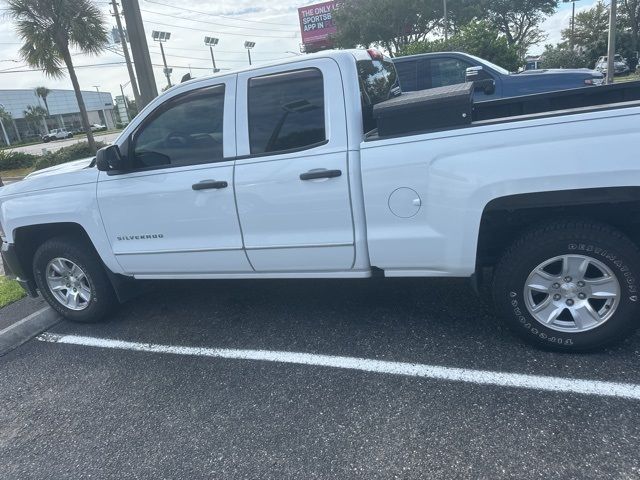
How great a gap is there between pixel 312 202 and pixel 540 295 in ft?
5.08

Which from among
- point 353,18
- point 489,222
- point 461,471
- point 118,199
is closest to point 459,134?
point 489,222

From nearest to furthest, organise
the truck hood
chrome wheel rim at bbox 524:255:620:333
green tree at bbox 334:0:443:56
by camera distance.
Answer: chrome wheel rim at bbox 524:255:620:333 < the truck hood < green tree at bbox 334:0:443:56

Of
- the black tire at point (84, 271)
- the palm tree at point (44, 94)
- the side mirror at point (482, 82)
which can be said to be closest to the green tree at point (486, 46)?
the side mirror at point (482, 82)

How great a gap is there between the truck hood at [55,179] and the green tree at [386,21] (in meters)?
33.8

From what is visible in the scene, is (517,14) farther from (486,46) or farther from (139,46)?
(139,46)

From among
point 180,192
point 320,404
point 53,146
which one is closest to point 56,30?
point 180,192

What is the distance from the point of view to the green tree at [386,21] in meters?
35.1

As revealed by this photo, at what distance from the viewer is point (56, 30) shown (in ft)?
57.6

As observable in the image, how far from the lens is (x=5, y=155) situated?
23.4m

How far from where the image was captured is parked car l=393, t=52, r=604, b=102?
24.6ft

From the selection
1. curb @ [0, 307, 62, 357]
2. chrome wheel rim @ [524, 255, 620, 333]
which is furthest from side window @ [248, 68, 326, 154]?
curb @ [0, 307, 62, 357]

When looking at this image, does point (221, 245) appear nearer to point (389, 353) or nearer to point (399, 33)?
point (389, 353)

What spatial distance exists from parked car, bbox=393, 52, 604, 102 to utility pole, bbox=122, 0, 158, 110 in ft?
12.7

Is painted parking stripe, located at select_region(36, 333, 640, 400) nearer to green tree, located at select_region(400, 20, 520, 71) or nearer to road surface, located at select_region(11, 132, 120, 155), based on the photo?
green tree, located at select_region(400, 20, 520, 71)
